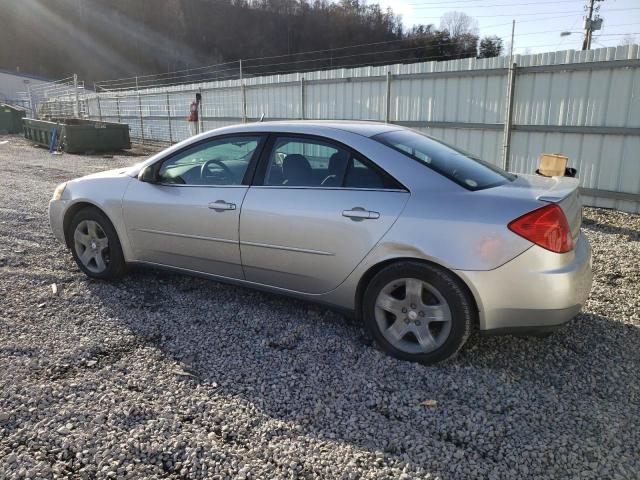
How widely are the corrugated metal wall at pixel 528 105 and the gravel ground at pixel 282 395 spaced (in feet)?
13.2

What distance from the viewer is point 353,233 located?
331 cm

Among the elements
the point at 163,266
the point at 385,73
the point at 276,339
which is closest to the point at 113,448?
the point at 276,339

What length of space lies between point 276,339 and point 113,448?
1.38 m

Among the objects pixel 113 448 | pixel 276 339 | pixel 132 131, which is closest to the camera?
pixel 113 448

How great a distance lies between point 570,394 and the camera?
2938 millimetres

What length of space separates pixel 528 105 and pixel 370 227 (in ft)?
21.0

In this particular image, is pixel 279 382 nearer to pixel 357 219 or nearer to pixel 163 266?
pixel 357 219

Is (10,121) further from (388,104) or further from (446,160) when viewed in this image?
(446,160)

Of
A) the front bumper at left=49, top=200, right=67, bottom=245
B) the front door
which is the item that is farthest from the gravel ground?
the front bumper at left=49, top=200, right=67, bottom=245

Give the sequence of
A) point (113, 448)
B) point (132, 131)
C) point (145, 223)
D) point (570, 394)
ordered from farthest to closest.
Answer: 1. point (132, 131)
2. point (145, 223)
3. point (570, 394)
4. point (113, 448)

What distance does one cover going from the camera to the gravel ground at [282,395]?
→ 238 centimetres

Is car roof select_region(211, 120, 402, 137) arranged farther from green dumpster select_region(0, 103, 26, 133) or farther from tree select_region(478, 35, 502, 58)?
tree select_region(478, 35, 502, 58)

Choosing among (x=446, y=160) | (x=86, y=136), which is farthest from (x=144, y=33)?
(x=446, y=160)

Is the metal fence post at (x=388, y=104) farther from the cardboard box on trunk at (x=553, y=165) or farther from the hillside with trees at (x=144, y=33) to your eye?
the hillside with trees at (x=144, y=33)
